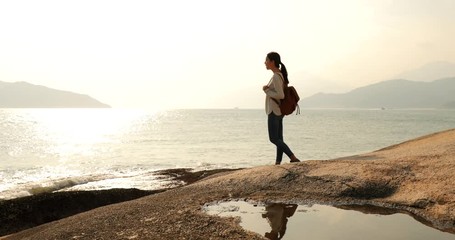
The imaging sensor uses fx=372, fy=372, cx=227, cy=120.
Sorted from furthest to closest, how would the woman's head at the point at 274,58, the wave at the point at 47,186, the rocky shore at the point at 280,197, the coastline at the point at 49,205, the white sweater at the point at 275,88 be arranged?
the wave at the point at 47,186 < the woman's head at the point at 274,58 < the white sweater at the point at 275,88 < the coastline at the point at 49,205 < the rocky shore at the point at 280,197

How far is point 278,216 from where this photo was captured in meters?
6.19

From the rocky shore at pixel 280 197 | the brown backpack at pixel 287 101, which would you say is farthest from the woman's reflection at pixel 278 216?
the brown backpack at pixel 287 101

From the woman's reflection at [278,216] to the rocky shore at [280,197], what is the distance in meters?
0.29

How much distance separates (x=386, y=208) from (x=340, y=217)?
1.09 m

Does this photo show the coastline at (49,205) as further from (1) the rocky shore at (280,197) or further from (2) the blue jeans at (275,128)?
(2) the blue jeans at (275,128)

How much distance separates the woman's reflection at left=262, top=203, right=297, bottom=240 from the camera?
534 centimetres

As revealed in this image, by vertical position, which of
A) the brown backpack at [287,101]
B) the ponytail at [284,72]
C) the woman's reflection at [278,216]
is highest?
the ponytail at [284,72]

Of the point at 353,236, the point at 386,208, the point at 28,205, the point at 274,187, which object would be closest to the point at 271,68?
the point at 274,187

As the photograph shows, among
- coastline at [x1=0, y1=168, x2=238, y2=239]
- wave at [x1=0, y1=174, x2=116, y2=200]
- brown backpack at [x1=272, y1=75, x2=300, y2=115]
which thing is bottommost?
wave at [x1=0, y1=174, x2=116, y2=200]

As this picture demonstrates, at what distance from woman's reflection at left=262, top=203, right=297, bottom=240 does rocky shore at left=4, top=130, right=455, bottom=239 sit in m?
0.29

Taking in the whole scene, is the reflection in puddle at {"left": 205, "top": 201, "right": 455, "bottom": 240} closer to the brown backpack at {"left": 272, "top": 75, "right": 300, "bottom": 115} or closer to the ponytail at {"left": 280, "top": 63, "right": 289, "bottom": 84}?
the brown backpack at {"left": 272, "top": 75, "right": 300, "bottom": 115}

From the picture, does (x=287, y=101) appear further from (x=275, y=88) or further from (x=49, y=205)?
(x=49, y=205)

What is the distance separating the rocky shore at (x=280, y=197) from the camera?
5629 mm

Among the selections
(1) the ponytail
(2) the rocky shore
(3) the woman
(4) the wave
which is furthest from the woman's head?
(4) the wave
